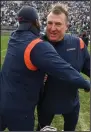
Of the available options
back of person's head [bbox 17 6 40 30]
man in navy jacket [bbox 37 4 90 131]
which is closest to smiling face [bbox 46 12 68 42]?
man in navy jacket [bbox 37 4 90 131]

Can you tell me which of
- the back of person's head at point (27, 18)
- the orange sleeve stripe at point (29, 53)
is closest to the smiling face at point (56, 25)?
the back of person's head at point (27, 18)

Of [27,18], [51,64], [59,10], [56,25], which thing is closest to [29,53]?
[51,64]

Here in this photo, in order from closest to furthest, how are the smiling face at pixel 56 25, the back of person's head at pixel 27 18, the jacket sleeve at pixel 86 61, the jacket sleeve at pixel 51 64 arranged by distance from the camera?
1. the jacket sleeve at pixel 51 64
2. the back of person's head at pixel 27 18
3. the smiling face at pixel 56 25
4. the jacket sleeve at pixel 86 61

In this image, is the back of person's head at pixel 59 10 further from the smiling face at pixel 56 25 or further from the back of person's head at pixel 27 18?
the back of person's head at pixel 27 18

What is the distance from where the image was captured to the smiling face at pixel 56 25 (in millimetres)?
3701

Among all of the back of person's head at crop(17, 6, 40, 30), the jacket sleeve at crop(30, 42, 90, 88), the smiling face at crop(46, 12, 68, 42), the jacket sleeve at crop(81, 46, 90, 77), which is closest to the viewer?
the jacket sleeve at crop(30, 42, 90, 88)

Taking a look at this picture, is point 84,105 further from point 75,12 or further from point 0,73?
point 75,12

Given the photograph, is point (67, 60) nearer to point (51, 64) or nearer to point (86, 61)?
point (86, 61)

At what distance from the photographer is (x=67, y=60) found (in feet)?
12.9

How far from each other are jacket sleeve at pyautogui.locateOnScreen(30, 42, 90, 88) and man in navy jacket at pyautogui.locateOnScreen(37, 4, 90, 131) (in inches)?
18.2

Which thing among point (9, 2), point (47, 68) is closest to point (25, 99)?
point (47, 68)

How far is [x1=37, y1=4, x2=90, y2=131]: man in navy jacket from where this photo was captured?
3.77m

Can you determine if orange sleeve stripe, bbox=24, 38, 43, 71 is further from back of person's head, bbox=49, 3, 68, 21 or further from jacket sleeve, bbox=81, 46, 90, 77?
jacket sleeve, bbox=81, 46, 90, 77

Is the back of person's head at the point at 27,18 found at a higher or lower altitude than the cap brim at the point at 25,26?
higher
